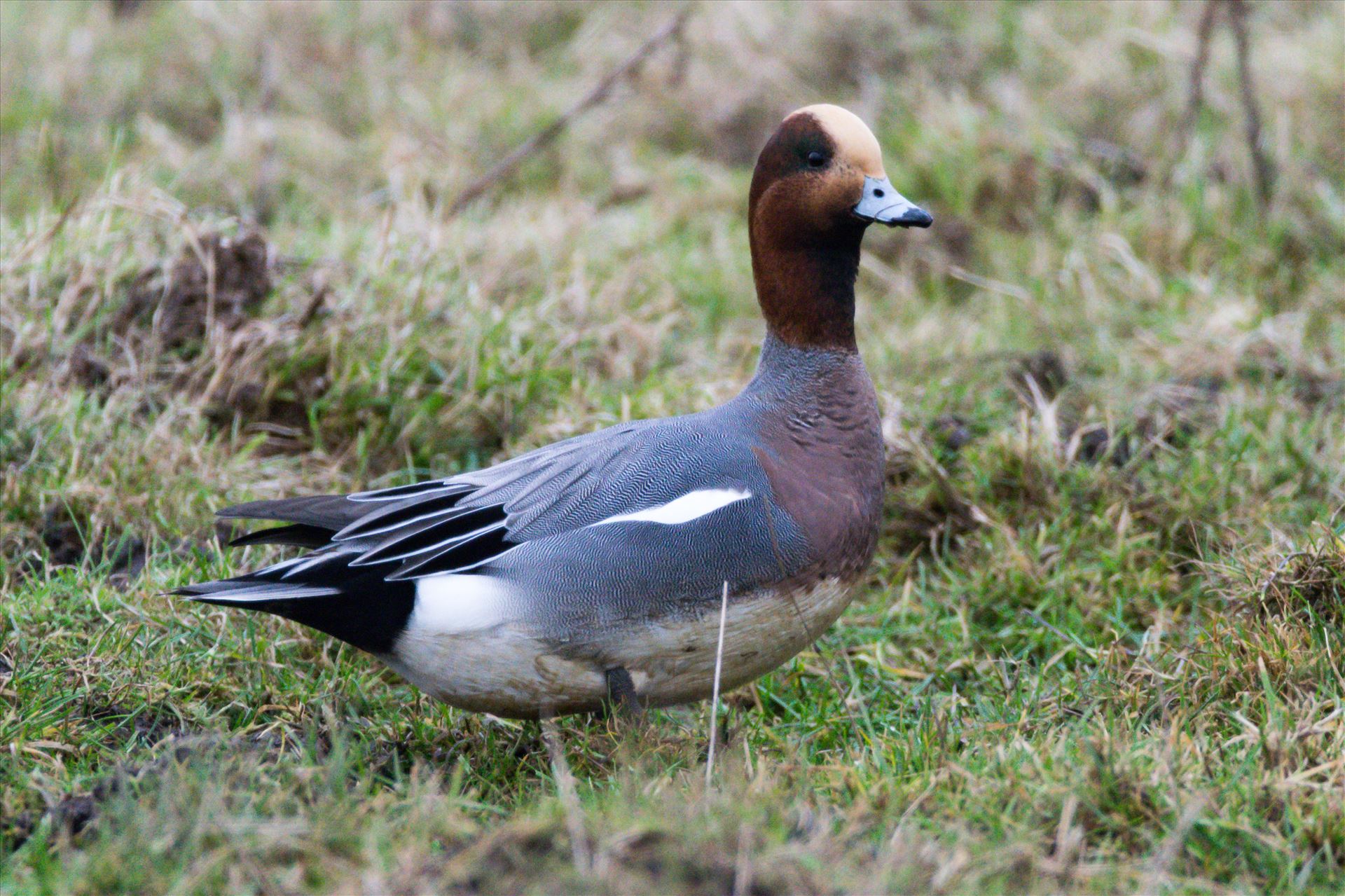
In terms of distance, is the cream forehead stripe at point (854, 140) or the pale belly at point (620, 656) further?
the cream forehead stripe at point (854, 140)

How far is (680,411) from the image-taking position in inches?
159

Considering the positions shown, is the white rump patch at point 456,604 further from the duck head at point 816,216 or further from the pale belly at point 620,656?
the duck head at point 816,216

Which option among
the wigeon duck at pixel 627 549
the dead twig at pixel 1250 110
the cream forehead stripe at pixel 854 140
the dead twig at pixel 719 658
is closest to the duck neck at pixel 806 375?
the wigeon duck at pixel 627 549

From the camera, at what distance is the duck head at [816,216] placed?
2.91 m

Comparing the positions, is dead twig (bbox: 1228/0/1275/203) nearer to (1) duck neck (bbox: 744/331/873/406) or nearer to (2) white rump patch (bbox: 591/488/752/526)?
(1) duck neck (bbox: 744/331/873/406)

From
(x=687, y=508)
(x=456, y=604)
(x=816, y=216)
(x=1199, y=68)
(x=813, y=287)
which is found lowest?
(x=456, y=604)

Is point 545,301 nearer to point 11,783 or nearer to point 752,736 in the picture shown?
point 752,736

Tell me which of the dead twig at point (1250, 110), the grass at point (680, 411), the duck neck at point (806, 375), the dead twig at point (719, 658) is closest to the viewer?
the grass at point (680, 411)

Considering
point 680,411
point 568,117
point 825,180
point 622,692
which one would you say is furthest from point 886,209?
point 568,117

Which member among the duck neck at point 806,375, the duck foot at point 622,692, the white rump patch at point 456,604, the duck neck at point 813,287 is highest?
the duck neck at point 813,287

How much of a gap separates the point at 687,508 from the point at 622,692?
390mm

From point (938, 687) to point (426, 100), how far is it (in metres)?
4.31

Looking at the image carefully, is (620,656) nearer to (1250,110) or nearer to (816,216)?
(816,216)

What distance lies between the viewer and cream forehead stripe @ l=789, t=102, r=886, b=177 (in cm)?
291
